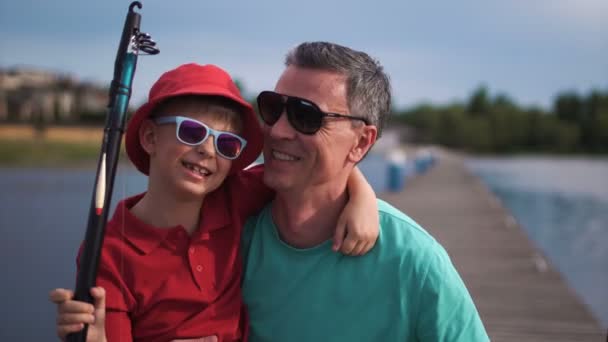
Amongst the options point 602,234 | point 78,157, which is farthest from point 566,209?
point 78,157

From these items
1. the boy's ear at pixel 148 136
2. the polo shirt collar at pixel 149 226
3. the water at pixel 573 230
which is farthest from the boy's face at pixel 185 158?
the water at pixel 573 230

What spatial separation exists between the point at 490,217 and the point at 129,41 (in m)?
12.0

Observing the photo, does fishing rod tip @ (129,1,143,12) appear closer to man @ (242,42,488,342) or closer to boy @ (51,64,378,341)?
boy @ (51,64,378,341)

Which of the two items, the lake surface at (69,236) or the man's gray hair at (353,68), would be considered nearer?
the man's gray hair at (353,68)

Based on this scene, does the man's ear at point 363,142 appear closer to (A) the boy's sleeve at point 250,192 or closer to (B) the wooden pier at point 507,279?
(A) the boy's sleeve at point 250,192

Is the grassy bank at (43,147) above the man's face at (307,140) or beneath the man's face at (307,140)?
beneath

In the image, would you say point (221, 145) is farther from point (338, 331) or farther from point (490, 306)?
point (490, 306)

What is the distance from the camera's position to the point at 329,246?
1.98m

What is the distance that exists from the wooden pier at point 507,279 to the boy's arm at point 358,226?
379 cm

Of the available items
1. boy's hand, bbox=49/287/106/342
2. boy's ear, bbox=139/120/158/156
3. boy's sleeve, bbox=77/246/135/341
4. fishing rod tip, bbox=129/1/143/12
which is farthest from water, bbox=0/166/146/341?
fishing rod tip, bbox=129/1/143/12

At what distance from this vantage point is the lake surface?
23.7ft

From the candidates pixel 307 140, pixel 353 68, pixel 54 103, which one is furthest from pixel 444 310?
pixel 54 103

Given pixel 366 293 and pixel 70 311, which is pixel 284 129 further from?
pixel 70 311

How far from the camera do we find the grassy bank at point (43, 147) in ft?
123
